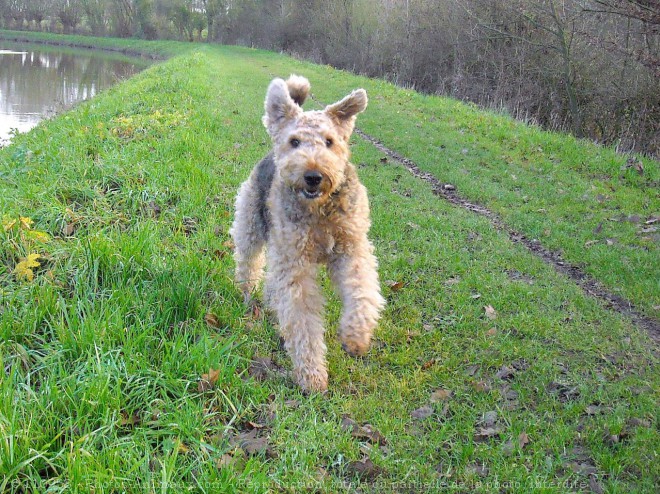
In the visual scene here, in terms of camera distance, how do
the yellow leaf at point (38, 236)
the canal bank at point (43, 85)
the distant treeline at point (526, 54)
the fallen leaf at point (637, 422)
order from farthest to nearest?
the canal bank at point (43, 85) → the distant treeline at point (526, 54) → the yellow leaf at point (38, 236) → the fallen leaf at point (637, 422)

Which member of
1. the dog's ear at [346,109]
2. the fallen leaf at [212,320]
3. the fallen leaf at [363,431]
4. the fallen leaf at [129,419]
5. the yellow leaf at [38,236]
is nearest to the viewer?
the fallen leaf at [129,419]

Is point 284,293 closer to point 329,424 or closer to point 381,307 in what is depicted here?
point 381,307

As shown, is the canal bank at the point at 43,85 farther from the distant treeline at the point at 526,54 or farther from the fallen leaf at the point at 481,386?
the distant treeline at the point at 526,54

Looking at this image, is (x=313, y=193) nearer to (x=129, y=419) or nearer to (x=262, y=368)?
(x=262, y=368)

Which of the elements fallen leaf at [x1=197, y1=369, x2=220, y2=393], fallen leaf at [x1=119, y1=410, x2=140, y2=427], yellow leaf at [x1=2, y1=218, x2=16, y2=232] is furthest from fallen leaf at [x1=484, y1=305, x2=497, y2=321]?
yellow leaf at [x1=2, y1=218, x2=16, y2=232]

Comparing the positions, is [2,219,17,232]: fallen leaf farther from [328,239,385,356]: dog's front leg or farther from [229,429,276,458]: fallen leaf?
[229,429,276,458]: fallen leaf

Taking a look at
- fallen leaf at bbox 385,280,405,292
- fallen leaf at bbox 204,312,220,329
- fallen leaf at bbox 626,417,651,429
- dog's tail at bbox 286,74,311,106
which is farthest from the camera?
fallen leaf at bbox 385,280,405,292

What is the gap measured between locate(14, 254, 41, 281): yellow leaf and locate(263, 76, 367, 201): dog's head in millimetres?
2140

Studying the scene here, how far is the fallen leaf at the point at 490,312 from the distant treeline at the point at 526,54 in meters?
7.24

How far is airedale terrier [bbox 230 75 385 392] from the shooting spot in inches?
151

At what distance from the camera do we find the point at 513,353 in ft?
13.9

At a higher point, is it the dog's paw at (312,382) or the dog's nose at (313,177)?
the dog's nose at (313,177)

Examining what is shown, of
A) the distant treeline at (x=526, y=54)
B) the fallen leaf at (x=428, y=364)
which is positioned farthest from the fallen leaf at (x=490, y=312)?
the distant treeline at (x=526, y=54)

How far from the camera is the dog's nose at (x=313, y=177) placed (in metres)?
3.88
